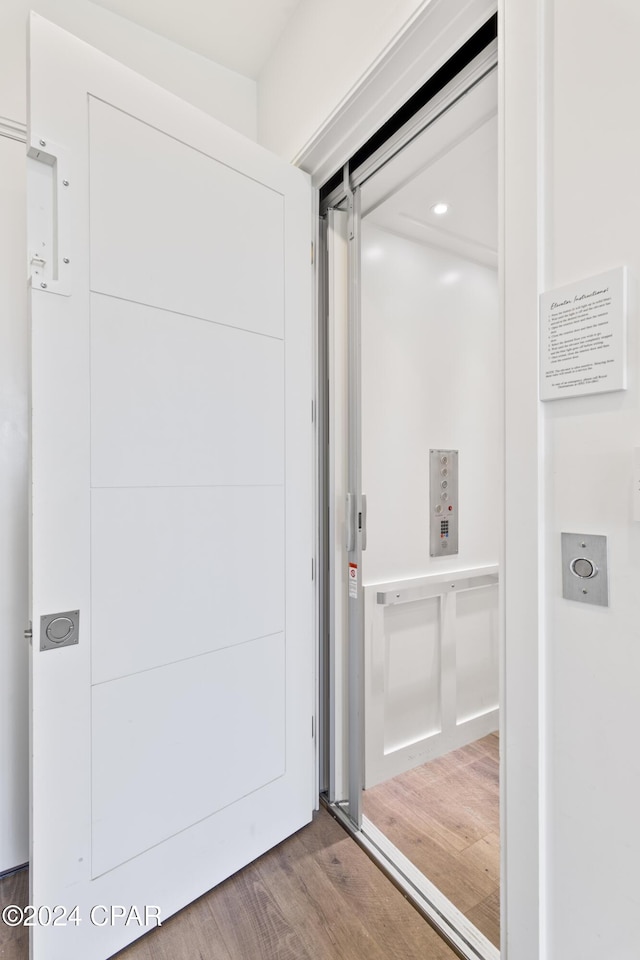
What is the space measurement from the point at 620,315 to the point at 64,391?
1222mm

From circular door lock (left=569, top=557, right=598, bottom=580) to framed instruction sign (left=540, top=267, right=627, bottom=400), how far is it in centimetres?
31

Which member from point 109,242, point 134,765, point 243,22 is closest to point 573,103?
point 109,242

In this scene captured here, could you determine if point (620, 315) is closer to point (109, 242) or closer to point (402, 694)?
point (109, 242)

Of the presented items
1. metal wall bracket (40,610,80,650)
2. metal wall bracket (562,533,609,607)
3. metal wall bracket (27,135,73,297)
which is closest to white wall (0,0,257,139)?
metal wall bracket (27,135,73,297)

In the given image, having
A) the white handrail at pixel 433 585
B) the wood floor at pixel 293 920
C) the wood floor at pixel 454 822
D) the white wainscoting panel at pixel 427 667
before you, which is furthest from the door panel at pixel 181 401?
the wood floor at pixel 454 822

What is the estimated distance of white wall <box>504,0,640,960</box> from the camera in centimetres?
80

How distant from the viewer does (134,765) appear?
4.20 ft

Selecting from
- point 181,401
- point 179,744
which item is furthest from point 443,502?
point 179,744

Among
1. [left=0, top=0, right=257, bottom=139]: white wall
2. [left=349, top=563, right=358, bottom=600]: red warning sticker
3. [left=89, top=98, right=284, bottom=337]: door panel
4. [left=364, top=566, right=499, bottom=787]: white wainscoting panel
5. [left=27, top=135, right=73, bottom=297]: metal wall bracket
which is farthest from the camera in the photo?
[left=364, top=566, right=499, bottom=787]: white wainscoting panel

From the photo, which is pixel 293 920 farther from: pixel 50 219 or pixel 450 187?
pixel 450 187

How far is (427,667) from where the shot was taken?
2277 millimetres

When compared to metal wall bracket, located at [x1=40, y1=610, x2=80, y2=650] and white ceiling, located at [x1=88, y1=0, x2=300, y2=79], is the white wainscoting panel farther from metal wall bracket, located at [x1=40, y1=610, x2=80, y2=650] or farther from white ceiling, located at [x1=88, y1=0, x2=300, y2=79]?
white ceiling, located at [x1=88, y1=0, x2=300, y2=79]

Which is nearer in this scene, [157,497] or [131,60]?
[157,497]

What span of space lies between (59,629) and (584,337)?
134cm
